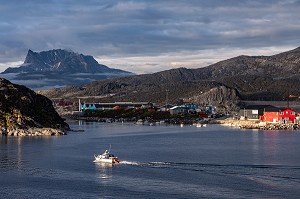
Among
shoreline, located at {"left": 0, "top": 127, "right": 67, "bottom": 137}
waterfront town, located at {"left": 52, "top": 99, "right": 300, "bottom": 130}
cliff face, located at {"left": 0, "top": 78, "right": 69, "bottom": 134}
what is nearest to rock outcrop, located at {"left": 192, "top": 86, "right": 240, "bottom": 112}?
waterfront town, located at {"left": 52, "top": 99, "right": 300, "bottom": 130}

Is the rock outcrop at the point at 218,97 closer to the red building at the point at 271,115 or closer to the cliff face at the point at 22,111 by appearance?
the red building at the point at 271,115

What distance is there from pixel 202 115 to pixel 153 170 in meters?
68.0

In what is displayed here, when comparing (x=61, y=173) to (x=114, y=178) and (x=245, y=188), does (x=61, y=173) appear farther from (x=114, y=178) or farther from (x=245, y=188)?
(x=245, y=188)

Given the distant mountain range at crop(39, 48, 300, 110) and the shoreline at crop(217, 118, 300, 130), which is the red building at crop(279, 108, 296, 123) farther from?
the distant mountain range at crop(39, 48, 300, 110)

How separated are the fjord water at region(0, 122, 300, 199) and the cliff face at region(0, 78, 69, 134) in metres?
9.90

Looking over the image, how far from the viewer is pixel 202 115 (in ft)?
331

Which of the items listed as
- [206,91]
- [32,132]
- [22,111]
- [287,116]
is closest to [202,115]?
[287,116]

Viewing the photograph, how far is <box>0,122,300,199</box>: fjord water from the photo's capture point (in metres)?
27.5

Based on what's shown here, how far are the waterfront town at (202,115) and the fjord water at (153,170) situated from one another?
2651cm

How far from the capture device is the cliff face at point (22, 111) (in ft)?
202

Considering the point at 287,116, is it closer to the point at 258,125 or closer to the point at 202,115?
the point at 258,125

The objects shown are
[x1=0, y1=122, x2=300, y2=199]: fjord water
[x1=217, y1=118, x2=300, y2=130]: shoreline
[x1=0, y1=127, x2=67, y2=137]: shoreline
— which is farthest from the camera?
[x1=217, y1=118, x2=300, y2=130]: shoreline

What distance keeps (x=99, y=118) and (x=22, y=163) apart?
2795 inches

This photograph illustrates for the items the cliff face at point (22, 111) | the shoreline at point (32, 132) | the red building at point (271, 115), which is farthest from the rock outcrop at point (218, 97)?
→ the shoreline at point (32, 132)
